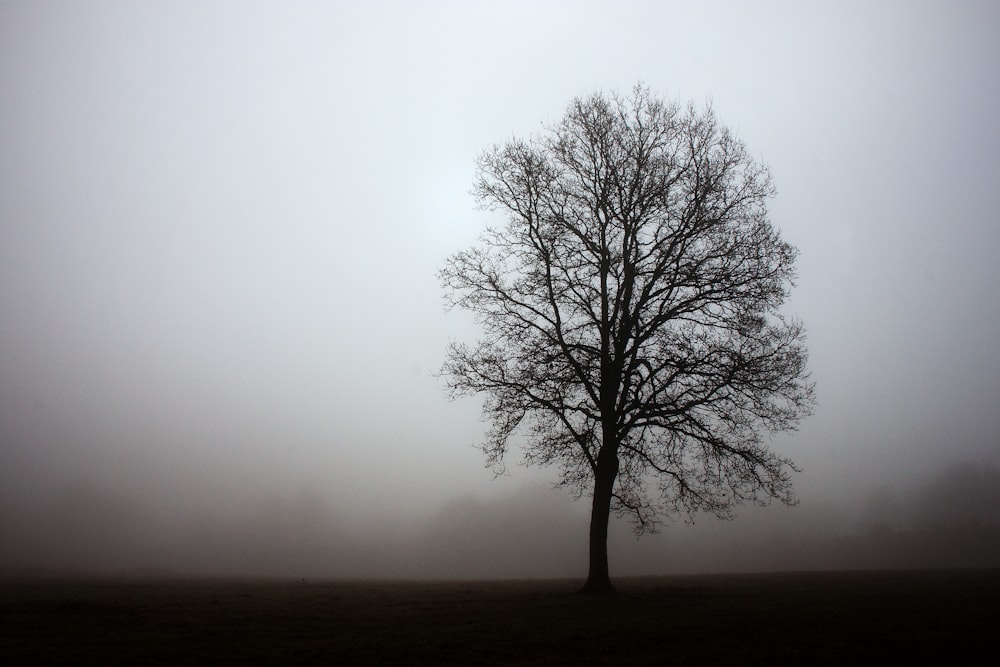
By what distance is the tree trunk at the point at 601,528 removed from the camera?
57.7 feet

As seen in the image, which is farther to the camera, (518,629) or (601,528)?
(601,528)

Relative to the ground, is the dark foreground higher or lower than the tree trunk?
lower

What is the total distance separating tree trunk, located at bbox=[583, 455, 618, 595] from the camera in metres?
17.6

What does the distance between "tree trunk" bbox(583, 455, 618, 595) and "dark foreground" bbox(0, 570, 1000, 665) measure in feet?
2.16

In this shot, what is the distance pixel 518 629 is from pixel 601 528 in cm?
673

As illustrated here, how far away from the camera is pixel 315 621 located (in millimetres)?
13070

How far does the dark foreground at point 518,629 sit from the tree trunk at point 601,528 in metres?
0.66

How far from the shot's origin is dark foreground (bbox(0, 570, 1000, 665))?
937 cm

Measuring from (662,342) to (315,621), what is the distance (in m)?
12.8

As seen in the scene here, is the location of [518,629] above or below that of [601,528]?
below

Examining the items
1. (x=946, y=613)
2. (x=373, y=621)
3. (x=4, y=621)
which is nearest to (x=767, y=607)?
(x=946, y=613)

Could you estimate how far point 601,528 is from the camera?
18.0 m

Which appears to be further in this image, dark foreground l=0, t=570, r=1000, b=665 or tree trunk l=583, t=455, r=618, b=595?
tree trunk l=583, t=455, r=618, b=595

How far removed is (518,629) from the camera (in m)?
11.9
